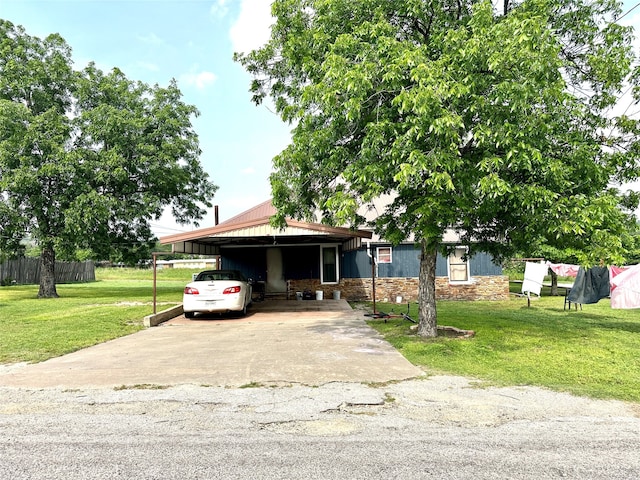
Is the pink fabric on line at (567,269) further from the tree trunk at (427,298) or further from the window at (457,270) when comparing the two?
the tree trunk at (427,298)

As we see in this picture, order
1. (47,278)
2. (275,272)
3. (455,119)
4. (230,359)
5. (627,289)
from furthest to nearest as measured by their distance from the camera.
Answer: (47,278) < (275,272) < (627,289) < (230,359) < (455,119)

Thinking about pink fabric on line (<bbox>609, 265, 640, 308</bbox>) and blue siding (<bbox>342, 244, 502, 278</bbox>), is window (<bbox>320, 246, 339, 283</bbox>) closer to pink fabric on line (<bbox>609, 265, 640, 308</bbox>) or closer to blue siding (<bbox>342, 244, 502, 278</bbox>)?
blue siding (<bbox>342, 244, 502, 278</bbox>)

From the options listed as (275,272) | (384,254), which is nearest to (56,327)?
(275,272)

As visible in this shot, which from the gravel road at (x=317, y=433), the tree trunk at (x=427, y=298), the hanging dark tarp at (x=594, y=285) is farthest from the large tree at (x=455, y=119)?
the hanging dark tarp at (x=594, y=285)

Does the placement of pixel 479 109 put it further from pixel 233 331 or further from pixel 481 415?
pixel 233 331

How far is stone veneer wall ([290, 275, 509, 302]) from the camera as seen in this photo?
57.4 feet

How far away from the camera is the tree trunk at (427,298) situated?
8594 millimetres

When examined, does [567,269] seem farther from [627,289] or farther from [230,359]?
[230,359]

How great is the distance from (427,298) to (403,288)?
9101 mm

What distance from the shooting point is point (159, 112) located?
71.9 ft

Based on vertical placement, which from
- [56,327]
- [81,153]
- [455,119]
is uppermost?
[81,153]

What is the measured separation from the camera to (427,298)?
28.5 ft

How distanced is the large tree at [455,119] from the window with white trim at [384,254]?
29.0ft

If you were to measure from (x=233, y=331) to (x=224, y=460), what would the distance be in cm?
677
